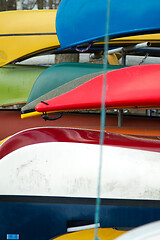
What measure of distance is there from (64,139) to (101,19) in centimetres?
88

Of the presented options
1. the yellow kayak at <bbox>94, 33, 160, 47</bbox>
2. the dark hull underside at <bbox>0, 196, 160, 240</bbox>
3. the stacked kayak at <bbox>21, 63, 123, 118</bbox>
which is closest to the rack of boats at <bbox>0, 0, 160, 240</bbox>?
the dark hull underside at <bbox>0, 196, 160, 240</bbox>

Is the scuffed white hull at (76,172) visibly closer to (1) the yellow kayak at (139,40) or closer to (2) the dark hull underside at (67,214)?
(2) the dark hull underside at (67,214)

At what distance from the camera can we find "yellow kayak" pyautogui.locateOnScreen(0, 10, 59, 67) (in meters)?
2.73

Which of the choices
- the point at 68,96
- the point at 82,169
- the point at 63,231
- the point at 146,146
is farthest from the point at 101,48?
the point at 63,231

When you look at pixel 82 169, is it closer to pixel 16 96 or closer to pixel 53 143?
pixel 53 143

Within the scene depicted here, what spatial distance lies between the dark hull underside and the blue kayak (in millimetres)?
1038

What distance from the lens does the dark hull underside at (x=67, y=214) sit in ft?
4.06

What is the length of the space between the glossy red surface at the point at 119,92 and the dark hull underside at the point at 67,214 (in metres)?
0.54

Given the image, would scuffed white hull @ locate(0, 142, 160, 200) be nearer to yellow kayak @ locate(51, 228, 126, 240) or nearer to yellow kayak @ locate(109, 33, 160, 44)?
yellow kayak @ locate(51, 228, 126, 240)

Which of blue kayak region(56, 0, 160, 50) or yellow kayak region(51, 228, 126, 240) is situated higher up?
blue kayak region(56, 0, 160, 50)

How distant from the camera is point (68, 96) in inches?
64.6

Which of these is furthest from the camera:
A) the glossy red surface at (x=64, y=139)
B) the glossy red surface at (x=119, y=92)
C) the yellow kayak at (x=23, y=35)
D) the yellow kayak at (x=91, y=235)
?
the yellow kayak at (x=23, y=35)

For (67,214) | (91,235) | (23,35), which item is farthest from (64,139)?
(23,35)

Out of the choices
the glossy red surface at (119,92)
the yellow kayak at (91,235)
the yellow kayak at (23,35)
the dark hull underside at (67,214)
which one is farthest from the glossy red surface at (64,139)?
the yellow kayak at (23,35)
